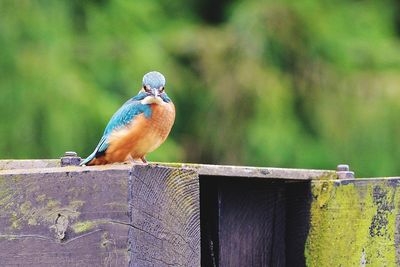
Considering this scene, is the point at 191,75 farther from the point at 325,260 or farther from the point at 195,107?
the point at 325,260

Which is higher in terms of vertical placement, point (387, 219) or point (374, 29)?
point (374, 29)

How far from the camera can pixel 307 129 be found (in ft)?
32.8

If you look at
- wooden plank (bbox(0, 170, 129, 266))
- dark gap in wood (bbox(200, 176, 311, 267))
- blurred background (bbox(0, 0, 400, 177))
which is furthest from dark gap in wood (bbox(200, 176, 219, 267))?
blurred background (bbox(0, 0, 400, 177))

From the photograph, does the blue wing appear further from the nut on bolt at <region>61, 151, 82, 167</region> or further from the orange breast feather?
the nut on bolt at <region>61, 151, 82, 167</region>


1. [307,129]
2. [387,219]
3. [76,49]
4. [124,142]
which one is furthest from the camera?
[307,129]

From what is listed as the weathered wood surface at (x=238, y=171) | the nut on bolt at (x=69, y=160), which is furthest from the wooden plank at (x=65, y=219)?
the nut on bolt at (x=69, y=160)

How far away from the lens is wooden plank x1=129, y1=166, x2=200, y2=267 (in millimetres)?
2273

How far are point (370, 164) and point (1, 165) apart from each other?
6.85 metres

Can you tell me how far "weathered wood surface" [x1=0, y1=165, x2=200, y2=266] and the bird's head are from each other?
33.8 inches

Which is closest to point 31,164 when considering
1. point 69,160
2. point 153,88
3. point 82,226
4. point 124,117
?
point 69,160

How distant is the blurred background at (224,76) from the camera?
28.5ft

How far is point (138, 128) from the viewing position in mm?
3211

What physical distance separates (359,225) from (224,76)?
7020 mm

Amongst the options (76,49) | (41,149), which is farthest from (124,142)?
(76,49)
